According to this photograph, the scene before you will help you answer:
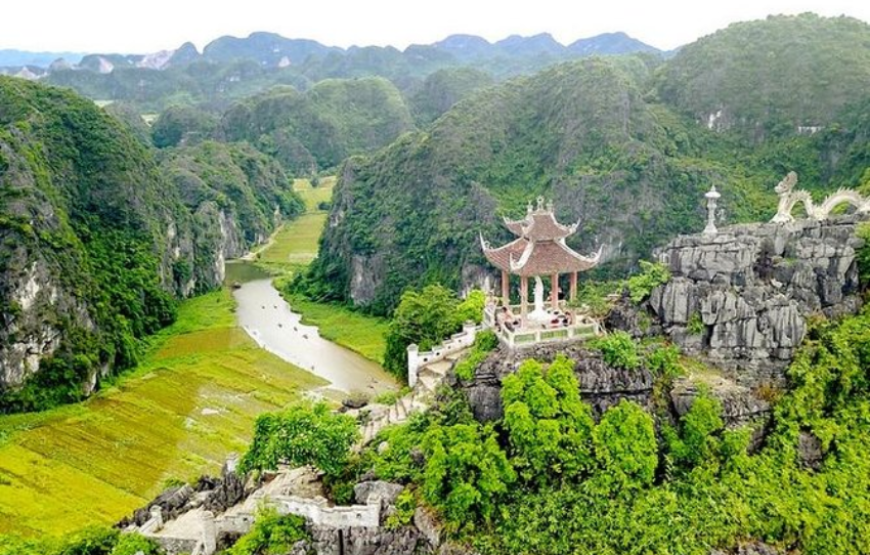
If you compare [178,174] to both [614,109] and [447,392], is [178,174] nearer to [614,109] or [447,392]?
[614,109]

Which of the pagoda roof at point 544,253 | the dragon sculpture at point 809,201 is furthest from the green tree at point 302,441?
the dragon sculpture at point 809,201

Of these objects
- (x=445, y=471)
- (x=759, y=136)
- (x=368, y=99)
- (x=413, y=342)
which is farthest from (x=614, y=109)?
(x=368, y=99)

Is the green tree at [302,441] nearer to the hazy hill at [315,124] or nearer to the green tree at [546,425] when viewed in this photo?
the green tree at [546,425]

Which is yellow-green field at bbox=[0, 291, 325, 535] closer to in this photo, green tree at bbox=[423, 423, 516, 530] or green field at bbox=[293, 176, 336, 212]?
green tree at bbox=[423, 423, 516, 530]

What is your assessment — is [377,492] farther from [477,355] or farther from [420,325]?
[420,325]

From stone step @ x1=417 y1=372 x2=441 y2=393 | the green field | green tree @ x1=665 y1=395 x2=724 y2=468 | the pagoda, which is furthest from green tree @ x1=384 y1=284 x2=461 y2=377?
the green field
